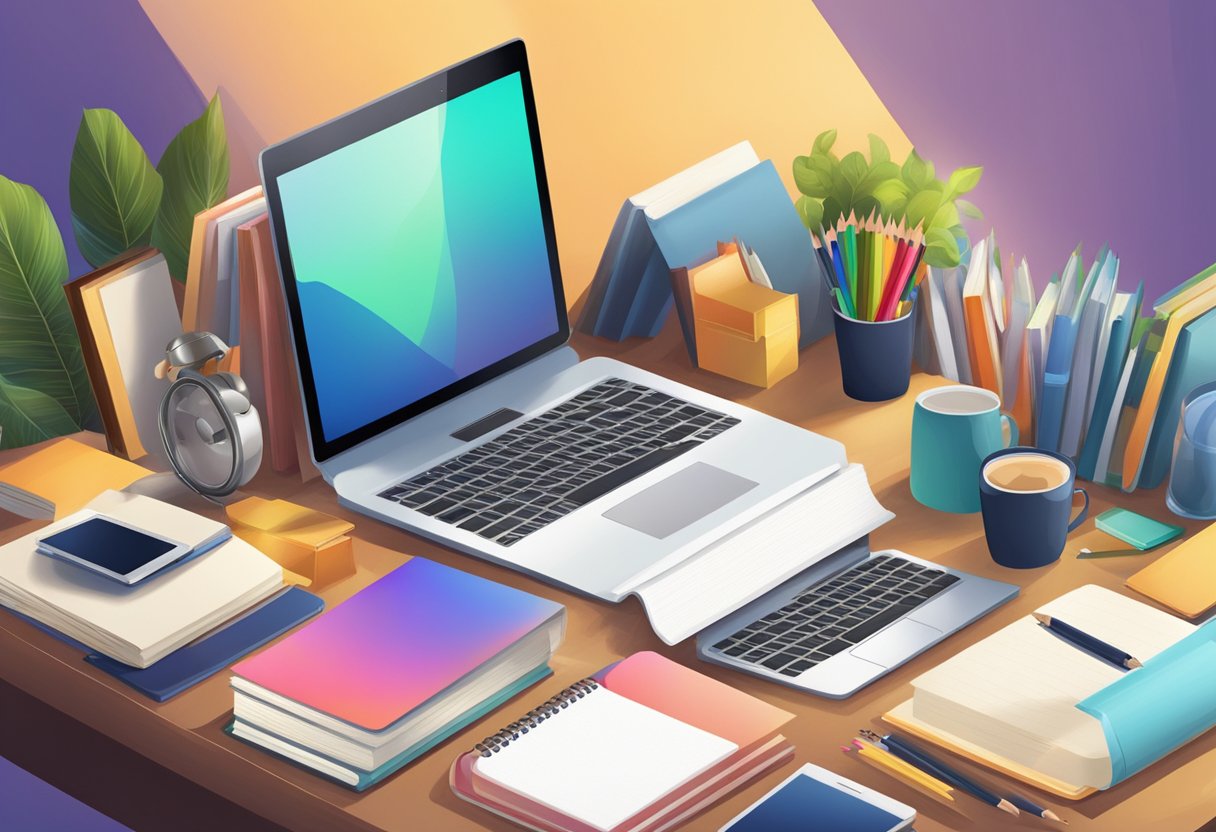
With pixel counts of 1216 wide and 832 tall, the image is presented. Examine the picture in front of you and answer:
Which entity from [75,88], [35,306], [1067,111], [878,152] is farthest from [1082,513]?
[1067,111]

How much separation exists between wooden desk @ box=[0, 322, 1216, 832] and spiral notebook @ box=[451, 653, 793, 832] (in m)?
0.02

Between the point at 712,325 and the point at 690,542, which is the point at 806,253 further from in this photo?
the point at 690,542

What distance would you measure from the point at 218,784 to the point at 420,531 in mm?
375

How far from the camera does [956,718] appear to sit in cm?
148

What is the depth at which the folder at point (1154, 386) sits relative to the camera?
1.82m

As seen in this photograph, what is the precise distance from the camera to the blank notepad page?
4.58 feet

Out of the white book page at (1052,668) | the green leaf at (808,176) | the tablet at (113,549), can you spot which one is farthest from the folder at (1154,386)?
the tablet at (113,549)

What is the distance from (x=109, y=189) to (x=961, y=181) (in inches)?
39.8

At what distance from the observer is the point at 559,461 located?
1930mm

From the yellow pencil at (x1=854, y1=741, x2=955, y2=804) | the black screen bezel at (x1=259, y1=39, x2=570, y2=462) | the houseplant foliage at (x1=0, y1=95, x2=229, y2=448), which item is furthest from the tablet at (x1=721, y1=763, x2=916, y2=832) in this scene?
the houseplant foliage at (x1=0, y1=95, x2=229, y2=448)

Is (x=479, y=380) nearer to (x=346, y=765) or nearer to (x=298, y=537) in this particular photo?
(x=298, y=537)

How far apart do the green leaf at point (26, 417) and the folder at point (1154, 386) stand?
3.98ft

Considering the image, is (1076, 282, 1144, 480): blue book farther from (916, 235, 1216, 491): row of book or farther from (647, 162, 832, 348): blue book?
(647, 162, 832, 348): blue book

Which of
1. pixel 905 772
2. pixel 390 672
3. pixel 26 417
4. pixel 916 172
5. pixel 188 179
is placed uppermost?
pixel 188 179
